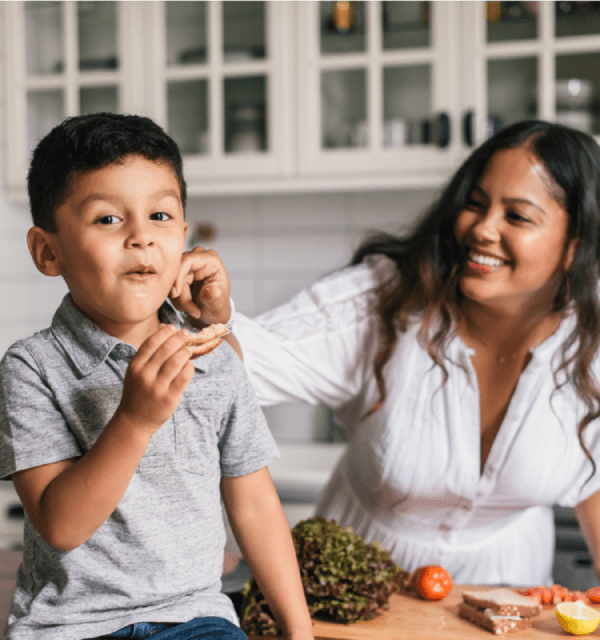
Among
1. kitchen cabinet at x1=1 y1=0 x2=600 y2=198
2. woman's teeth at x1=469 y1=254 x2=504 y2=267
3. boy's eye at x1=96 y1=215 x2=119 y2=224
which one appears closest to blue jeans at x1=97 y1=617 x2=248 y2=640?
boy's eye at x1=96 y1=215 x2=119 y2=224

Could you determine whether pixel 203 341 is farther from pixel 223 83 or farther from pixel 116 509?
pixel 223 83

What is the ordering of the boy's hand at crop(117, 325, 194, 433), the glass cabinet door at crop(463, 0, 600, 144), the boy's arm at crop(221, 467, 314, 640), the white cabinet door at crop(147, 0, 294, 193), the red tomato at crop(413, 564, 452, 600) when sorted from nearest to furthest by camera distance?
the boy's hand at crop(117, 325, 194, 433), the boy's arm at crop(221, 467, 314, 640), the red tomato at crop(413, 564, 452, 600), the glass cabinet door at crop(463, 0, 600, 144), the white cabinet door at crop(147, 0, 294, 193)

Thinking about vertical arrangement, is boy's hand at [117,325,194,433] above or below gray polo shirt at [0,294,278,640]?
above

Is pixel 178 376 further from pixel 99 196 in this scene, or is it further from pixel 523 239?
pixel 523 239

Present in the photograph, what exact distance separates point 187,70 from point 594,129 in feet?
4.50

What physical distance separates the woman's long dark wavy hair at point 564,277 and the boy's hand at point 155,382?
2.58 feet

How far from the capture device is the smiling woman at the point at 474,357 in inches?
51.2

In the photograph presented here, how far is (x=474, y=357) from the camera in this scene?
A: 1447 mm

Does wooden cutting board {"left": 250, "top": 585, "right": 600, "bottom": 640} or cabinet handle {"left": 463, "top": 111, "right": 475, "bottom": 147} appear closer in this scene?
wooden cutting board {"left": 250, "top": 585, "right": 600, "bottom": 640}

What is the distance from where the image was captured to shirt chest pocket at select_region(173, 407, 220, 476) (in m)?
0.82

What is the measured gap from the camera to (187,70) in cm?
240

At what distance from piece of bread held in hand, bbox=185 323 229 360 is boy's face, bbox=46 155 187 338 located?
67 mm

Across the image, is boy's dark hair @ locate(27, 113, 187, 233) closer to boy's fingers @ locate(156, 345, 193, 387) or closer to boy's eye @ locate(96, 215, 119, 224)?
boy's eye @ locate(96, 215, 119, 224)

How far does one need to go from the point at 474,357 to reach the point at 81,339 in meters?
0.90
